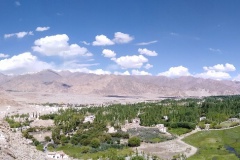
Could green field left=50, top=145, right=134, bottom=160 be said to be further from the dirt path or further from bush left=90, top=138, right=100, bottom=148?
the dirt path

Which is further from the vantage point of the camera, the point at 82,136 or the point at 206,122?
the point at 206,122

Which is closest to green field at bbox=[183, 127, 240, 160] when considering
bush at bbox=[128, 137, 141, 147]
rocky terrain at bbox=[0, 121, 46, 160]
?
bush at bbox=[128, 137, 141, 147]

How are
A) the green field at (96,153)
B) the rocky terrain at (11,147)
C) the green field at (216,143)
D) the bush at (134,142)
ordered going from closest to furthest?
the rocky terrain at (11,147)
the green field at (96,153)
the green field at (216,143)
the bush at (134,142)

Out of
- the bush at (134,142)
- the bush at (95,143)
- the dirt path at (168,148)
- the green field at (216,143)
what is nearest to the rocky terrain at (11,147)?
the dirt path at (168,148)

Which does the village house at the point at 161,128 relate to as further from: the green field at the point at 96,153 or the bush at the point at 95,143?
the green field at the point at 96,153

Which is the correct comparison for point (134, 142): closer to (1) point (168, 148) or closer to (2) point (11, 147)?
(1) point (168, 148)

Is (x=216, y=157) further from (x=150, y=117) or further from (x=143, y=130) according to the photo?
(x=150, y=117)

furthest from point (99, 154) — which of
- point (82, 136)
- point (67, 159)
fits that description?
point (82, 136)

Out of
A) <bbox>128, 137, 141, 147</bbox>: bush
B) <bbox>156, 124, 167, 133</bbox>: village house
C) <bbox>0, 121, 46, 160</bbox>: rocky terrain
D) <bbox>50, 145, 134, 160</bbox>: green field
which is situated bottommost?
<bbox>50, 145, 134, 160</bbox>: green field

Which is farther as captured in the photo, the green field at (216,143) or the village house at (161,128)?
the village house at (161,128)
